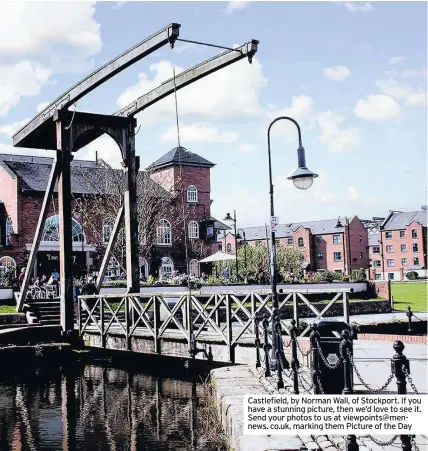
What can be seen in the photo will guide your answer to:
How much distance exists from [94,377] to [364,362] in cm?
657

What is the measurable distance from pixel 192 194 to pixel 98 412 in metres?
35.6

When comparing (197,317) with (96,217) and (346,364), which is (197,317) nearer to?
(346,364)

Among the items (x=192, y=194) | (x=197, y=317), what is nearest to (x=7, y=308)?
(x=197, y=317)

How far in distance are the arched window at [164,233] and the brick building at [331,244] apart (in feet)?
90.0

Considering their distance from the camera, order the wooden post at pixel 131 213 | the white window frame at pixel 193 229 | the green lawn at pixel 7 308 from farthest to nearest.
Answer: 1. the white window frame at pixel 193 229
2. the green lawn at pixel 7 308
3. the wooden post at pixel 131 213

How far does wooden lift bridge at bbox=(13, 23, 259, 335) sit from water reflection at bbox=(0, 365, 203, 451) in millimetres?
2977

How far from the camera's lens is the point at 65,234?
15820mm

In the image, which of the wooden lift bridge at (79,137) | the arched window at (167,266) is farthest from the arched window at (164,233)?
the wooden lift bridge at (79,137)

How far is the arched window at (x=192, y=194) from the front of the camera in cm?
4528

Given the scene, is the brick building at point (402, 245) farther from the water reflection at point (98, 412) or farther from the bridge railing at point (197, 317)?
the water reflection at point (98, 412)

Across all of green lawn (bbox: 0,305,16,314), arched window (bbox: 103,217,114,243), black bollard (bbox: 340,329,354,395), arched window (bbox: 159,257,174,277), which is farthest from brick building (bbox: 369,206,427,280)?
black bollard (bbox: 340,329,354,395)

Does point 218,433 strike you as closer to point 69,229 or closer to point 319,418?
point 319,418

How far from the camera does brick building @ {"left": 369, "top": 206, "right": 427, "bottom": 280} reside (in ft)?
246

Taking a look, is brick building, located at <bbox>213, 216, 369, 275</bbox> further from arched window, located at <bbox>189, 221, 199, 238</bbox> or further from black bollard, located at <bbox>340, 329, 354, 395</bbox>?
black bollard, located at <bbox>340, 329, 354, 395</bbox>
